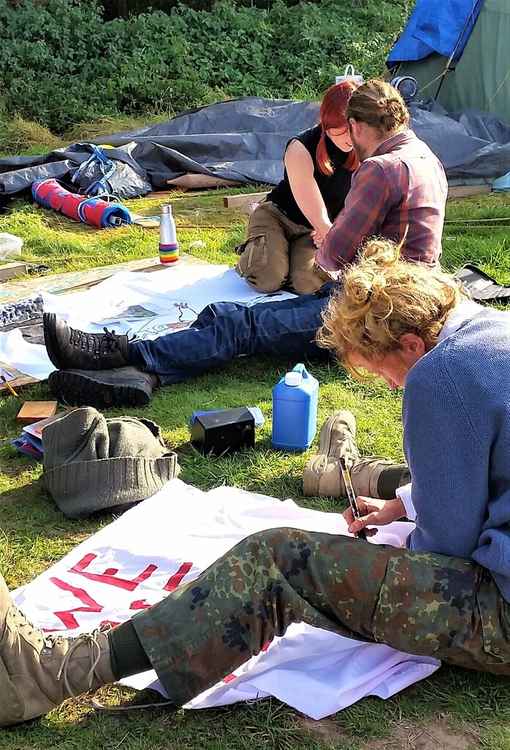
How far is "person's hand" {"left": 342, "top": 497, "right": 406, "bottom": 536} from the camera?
7.70 feet

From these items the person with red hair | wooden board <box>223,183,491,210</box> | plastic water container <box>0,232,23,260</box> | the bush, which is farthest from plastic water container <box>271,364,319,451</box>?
the bush

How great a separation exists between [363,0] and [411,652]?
12829 millimetres

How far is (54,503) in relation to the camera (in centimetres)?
307

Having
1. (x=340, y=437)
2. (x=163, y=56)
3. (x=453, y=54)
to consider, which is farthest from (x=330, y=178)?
(x=163, y=56)

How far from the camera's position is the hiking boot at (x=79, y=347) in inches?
147

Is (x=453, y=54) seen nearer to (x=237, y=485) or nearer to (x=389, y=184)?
(x=389, y=184)

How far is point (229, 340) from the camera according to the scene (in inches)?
157

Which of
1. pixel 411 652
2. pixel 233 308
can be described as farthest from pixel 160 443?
pixel 411 652

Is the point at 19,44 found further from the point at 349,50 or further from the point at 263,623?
the point at 263,623

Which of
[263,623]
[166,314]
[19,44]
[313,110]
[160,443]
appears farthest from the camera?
[19,44]

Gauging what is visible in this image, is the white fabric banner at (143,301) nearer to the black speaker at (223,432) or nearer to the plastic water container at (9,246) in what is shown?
the plastic water container at (9,246)

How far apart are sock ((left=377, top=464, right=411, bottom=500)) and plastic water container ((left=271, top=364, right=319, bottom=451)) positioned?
20.8 inches

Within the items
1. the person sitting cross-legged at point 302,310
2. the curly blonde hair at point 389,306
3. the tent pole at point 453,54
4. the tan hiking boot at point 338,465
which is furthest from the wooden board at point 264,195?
the curly blonde hair at point 389,306

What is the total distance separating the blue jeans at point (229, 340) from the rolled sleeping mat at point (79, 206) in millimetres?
2564
